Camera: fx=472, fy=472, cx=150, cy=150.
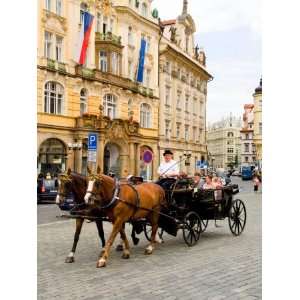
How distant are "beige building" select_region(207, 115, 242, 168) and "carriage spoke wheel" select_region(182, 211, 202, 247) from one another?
3.90 feet

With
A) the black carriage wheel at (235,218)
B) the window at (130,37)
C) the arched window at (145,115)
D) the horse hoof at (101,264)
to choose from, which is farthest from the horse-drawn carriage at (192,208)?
the window at (130,37)

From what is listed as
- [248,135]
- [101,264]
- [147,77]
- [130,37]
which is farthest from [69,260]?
[147,77]

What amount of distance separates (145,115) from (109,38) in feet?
12.3

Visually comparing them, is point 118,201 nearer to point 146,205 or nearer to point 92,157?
point 146,205

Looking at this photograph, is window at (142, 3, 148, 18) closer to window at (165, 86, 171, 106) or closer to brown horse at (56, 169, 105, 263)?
window at (165, 86, 171, 106)

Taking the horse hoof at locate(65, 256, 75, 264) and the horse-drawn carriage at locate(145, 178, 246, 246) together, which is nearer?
the horse hoof at locate(65, 256, 75, 264)

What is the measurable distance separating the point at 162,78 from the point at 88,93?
19.2 ft

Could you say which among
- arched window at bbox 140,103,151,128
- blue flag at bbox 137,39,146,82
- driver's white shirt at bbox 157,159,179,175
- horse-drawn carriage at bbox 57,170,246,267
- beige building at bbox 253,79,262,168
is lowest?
horse-drawn carriage at bbox 57,170,246,267

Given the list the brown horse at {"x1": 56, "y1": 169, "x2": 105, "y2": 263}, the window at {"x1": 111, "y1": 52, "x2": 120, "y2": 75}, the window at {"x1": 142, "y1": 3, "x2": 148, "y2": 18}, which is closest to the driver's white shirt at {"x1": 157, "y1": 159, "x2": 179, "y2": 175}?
the brown horse at {"x1": 56, "y1": 169, "x2": 105, "y2": 263}

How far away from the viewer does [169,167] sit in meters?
7.32

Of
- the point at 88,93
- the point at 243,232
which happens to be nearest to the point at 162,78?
the point at 88,93

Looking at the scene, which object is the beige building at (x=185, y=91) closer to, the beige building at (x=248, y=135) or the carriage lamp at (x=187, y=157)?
the carriage lamp at (x=187, y=157)

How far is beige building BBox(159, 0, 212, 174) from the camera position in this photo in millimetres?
5172
